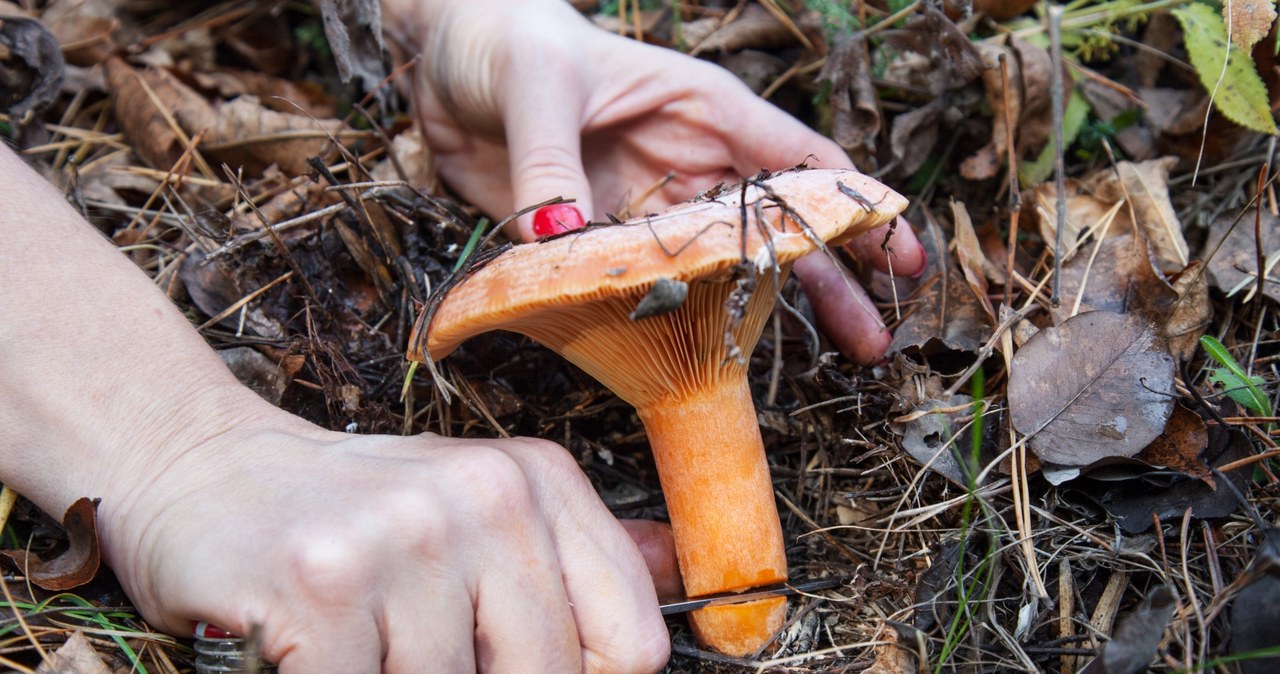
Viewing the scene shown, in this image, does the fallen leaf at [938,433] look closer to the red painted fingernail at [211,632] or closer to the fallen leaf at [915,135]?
the fallen leaf at [915,135]

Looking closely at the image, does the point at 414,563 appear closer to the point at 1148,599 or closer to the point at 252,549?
the point at 252,549

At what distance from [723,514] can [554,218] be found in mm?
968

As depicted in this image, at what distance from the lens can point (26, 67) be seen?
295 cm

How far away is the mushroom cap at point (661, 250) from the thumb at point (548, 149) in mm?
452

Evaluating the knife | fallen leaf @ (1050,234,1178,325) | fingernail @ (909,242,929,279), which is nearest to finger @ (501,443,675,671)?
the knife

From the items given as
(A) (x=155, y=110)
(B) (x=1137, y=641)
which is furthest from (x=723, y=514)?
(A) (x=155, y=110)

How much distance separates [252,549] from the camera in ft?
5.37

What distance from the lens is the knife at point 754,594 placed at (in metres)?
2.10

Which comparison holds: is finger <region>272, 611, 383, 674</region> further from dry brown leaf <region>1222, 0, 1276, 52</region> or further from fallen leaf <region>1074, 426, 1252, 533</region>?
dry brown leaf <region>1222, 0, 1276, 52</region>

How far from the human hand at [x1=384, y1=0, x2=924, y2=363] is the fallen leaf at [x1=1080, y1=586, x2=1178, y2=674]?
103cm

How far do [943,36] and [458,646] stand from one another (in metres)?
2.51

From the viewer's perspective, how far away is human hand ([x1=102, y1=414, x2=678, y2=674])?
161cm

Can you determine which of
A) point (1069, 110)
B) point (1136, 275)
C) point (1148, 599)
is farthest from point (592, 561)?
point (1069, 110)

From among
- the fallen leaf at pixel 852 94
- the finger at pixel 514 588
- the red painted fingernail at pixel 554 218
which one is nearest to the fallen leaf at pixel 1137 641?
the finger at pixel 514 588
